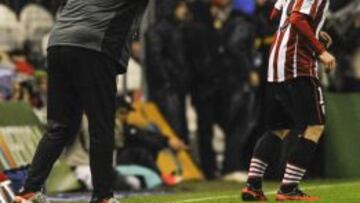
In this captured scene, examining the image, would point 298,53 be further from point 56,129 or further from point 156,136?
point 156,136

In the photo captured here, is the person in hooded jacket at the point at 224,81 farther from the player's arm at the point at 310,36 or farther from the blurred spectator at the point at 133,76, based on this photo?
the player's arm at the point at 310,36

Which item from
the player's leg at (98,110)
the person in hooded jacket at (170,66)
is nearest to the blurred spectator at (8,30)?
the person in hooded jacket at (170,66)

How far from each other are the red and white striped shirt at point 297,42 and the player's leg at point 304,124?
0.39 ft

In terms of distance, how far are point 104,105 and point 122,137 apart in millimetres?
6618

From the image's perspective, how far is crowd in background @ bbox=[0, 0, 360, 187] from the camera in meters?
15.8

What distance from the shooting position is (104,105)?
8141 millimetres

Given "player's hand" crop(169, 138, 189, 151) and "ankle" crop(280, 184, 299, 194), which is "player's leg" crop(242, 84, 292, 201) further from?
"player's hand" crop(169, 138, 189, 151)

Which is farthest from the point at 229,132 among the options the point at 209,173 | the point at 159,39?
the point at 159,39

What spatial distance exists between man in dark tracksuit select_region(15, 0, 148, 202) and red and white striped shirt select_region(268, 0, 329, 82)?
53.6 inches

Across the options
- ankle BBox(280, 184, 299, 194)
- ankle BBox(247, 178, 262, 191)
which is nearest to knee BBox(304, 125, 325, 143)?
ankle BBox(280, 184, 299, 194)

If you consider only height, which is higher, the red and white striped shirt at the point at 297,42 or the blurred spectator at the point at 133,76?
the red and white striped shirt at the point at 297,42

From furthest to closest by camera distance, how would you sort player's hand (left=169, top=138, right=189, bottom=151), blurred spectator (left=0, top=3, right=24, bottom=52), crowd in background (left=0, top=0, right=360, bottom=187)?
crowd in background (left=0, top=0, right=360, bottom=187) → player's hand (left=169, top=138, right=189, bottom=151) → blurred spectator (left=0, top=3, right=24, bottom=52)

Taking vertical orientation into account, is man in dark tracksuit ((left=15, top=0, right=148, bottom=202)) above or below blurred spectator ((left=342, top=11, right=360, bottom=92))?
above

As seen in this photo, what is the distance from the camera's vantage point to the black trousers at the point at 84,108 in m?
8.12
